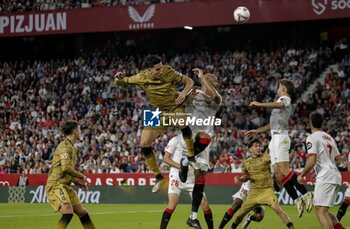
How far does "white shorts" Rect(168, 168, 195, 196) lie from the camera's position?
16203 mm

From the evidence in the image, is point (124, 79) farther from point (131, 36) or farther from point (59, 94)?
point (131, 36)

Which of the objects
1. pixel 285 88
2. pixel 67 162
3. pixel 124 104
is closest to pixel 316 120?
pixel 285 88

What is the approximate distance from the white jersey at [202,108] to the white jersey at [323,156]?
2.98 m

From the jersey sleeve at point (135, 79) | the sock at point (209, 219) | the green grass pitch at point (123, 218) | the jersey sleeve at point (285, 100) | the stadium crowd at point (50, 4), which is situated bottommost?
the green grass pitch at point (123, 218)

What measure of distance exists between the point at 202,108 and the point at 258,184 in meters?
1.89

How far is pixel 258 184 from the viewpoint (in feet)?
52.6

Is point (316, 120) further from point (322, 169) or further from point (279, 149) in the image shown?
point (279, 149)

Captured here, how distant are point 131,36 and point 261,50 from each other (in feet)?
25.6

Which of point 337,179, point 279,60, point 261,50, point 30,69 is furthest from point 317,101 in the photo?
point 337,179

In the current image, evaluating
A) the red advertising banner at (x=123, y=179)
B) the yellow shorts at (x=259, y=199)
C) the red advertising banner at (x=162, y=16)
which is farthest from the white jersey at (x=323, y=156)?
the red advertising banner at (x=162, y=16)

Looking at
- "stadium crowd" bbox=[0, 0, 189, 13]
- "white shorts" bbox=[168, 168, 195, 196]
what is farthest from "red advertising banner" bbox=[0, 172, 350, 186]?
"white shorts" bbox=[168, 168, 195, 196]

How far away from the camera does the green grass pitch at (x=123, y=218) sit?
63.7ft

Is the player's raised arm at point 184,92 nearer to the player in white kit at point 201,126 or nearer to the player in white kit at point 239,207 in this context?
the player in white kit at point 201,126

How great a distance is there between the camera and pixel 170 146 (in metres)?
17.1
